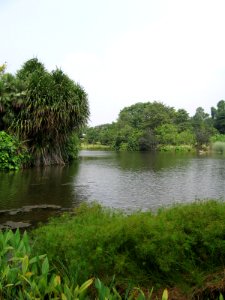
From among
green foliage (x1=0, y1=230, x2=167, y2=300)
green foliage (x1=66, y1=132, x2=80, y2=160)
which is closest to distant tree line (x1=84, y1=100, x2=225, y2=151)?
green foliage (x1=66, y1=132, x2=80, y2=160)

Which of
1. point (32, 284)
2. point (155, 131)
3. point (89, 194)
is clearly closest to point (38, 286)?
point (32, 284)

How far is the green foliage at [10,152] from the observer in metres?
21.2

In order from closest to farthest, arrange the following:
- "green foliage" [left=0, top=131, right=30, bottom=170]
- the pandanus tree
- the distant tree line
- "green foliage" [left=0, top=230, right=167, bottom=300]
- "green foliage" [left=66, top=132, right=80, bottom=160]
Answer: "green foliage" [left=0, top=230, right=167, bottom=300] < "green foliage" [left=0, top=131, right=30, bottom=170] < the pandanus tree < "green foliage" [left=66, top=132, right=80, bottom=160] < the distant tree line

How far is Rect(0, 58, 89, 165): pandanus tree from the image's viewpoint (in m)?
24.0

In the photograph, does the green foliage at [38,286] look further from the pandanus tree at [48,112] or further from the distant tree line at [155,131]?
the distant tree line at [155,131]

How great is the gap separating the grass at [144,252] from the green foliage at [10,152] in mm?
17458

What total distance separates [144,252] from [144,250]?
0.11 ft

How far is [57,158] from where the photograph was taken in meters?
27.4

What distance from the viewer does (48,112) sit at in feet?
79.0

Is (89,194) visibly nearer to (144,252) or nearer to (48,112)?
(144,252)

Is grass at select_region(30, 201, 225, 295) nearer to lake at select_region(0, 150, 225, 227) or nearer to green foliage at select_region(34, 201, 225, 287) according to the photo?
green foliage at select_region(34, 201, 225, 287)

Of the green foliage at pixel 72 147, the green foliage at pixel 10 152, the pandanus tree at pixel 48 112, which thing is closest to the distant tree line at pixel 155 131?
the green foliage at pixel 72 147

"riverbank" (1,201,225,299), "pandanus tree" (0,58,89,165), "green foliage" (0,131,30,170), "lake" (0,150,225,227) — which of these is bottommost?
"lake" (0,150,225,227)

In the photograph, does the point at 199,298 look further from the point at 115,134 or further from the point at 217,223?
the point at 115,134
